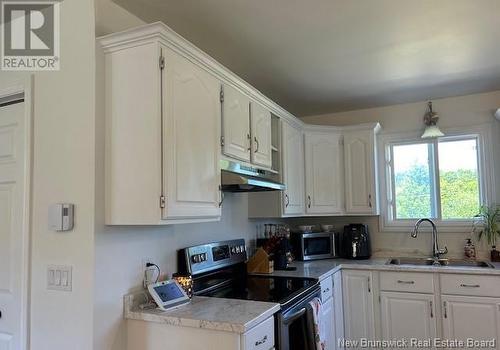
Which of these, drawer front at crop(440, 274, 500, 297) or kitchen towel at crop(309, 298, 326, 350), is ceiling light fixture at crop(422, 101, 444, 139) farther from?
kitchen towel at crop(309, 298, 326, 350)

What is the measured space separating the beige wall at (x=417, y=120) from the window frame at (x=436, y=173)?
5cm

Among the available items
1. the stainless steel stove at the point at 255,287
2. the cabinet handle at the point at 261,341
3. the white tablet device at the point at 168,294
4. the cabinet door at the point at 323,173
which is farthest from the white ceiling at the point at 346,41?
the cabinet handle at the point at 261,341

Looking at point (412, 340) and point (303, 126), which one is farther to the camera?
point (303, 126)

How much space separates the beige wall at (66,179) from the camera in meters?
1.70

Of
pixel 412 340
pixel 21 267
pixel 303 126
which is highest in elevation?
pixel 303 126

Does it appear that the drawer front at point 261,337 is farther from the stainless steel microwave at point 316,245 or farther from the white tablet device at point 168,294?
the stainless steel microwave at point 316,245

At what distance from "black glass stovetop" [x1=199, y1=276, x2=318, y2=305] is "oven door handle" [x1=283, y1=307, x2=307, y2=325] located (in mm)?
90

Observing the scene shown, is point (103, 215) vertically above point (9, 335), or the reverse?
point (103, 215)

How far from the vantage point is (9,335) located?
1.89 metres

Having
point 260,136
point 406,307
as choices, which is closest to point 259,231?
point 260,136

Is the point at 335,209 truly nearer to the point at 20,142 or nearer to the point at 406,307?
the point at 406,307

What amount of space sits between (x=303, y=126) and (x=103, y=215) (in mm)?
2333

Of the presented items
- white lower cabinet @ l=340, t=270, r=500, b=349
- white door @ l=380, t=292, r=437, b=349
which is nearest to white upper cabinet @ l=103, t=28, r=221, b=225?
white lower cabinet @ l=340, t=270, r=500, b=349

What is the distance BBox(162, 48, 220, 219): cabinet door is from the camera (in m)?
1.75
